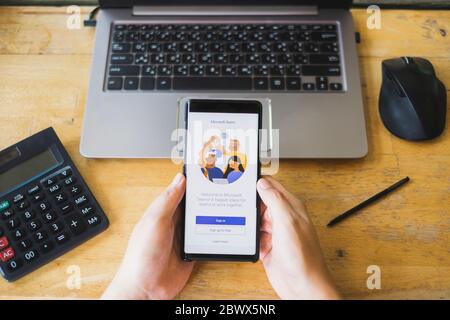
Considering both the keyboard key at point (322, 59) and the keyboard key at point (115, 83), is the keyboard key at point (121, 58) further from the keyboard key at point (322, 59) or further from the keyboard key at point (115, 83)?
the keyboard key at point (322, 59)

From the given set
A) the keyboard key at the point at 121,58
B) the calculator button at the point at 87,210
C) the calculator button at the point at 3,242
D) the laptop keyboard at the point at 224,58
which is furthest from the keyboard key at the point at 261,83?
the calculator button at the point at 3,242

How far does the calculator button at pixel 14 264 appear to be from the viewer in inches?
23.5

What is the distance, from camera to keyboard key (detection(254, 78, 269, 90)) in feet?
2.28

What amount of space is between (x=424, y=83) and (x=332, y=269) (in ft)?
1.02

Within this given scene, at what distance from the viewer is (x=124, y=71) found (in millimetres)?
707

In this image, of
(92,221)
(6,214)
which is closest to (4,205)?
(6,214)

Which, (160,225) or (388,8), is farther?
(388,8)

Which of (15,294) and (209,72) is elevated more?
(209,72)

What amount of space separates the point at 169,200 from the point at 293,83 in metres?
0.27

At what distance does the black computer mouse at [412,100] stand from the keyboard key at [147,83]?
→ 0.36m

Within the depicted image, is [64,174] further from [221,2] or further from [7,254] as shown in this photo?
[221,2]

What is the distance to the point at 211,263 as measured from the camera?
2.03 feet
